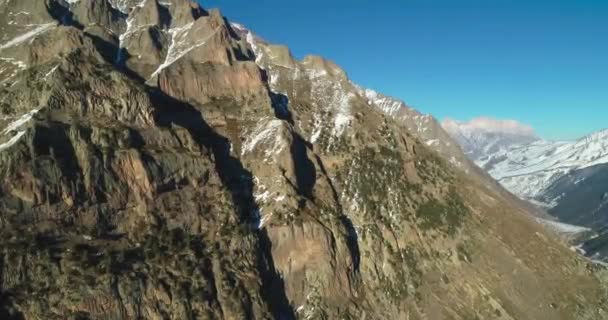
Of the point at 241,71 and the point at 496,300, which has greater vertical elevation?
the point at 241,71

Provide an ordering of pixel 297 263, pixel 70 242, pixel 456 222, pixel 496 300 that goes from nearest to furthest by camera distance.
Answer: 1. pixel 70 242
2. pixel 297 263
3. pixel 496 300
4. pixel 456 222

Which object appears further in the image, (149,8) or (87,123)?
(149,8)

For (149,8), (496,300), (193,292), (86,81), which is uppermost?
(149,8)

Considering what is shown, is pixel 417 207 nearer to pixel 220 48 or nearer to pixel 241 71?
pixel 241 71

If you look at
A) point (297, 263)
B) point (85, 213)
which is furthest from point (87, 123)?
point (297, 263)

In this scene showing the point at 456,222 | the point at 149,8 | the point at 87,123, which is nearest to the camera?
the point at 87,123

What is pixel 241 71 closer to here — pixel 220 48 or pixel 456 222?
pixel 220 48
